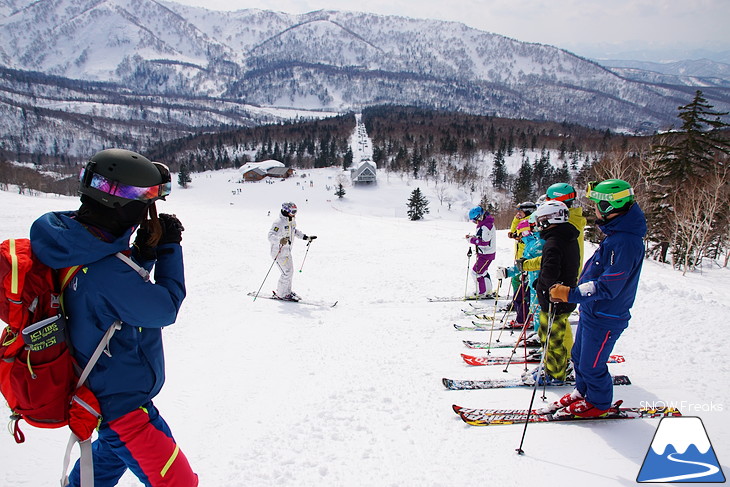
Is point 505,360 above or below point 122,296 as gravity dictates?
below

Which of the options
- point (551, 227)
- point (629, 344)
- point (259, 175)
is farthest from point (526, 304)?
point (259, 175)

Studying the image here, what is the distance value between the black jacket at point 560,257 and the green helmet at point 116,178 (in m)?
3.62

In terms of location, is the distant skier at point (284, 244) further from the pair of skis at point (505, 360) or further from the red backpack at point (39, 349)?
the red backpack at point (39, 349)

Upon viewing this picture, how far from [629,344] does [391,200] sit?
5999cm

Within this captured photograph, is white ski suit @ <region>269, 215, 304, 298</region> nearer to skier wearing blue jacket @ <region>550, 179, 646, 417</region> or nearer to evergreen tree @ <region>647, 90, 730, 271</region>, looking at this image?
skier wearing blue jacket @ <region>550, 179, 646, 417</region>

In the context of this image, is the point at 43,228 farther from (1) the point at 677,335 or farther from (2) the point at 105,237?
(1) the point at 677,335

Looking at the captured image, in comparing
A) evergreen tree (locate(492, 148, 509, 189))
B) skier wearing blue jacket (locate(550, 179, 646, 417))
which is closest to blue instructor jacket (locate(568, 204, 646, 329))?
skier wearing blue jacket (locate(550, 179, 646, 417))

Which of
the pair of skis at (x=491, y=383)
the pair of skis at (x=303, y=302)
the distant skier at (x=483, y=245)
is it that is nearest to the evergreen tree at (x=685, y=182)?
the distant skier at (x=483, y=245)

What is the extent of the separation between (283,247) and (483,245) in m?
4.29

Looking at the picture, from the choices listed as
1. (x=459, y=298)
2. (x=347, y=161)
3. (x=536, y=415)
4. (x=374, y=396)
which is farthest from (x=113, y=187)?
(x=347, y=161)

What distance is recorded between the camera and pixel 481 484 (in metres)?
2.90

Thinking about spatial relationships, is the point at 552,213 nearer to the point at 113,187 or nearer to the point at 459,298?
the point at 113,187

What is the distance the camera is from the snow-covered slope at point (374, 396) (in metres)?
3.07

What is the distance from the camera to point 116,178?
184 centimetres
